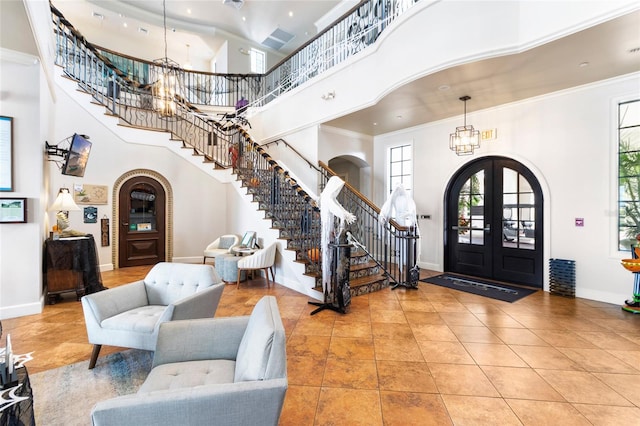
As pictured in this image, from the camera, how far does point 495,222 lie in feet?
19.0

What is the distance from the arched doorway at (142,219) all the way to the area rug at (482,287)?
6.43 meters

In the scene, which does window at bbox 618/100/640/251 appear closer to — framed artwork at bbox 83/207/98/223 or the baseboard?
the baseboard

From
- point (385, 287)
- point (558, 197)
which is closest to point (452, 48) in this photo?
point (558, 197)

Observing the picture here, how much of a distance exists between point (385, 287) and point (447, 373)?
269 cm

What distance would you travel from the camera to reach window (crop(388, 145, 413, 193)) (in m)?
7.16

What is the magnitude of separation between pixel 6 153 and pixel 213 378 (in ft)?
13.9

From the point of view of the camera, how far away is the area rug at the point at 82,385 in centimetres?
197

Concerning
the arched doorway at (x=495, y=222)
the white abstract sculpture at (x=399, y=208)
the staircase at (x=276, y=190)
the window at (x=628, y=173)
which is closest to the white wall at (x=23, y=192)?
the staircase at (x=276, y=190)

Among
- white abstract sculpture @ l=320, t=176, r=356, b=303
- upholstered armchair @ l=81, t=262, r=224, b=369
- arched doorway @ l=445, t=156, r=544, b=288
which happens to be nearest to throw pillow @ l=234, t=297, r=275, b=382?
upholstered armchair @ l=81, t=262, r=224, b=369

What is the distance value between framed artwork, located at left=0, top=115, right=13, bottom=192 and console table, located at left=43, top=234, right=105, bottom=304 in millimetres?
976

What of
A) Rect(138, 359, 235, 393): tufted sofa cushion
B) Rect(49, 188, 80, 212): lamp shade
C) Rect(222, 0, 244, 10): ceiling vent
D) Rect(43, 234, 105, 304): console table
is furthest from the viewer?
Rect(222, 0, 244, 10): ceiling vent

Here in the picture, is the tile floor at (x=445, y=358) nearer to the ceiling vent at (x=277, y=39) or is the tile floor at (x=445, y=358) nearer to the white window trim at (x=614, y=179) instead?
the white window trim at (x=614, y=179)

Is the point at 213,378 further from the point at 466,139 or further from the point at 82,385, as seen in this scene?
the point at 466,139

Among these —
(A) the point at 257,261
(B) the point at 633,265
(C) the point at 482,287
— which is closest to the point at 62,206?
(A) the point at 257,261
